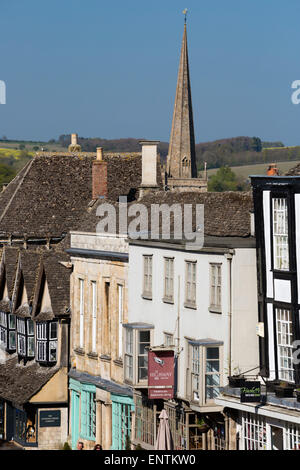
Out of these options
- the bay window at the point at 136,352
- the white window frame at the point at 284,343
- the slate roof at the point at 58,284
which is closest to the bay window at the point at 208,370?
the white window frame at the point at 284,343

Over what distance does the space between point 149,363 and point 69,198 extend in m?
31.8

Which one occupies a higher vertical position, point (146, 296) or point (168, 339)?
point (146, 296)

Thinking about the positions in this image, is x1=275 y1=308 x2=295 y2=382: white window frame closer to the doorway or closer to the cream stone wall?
the doorway

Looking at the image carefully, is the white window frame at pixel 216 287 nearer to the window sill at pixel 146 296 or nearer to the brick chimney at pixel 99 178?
the window sill at pixel 146 296

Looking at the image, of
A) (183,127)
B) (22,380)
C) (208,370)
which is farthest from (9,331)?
(183,127)

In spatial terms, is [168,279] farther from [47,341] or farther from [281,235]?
[47,341]

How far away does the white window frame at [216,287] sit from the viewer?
155ft

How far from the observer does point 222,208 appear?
51562mm

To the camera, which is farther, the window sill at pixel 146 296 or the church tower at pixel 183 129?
the church tower at pixel 183 129

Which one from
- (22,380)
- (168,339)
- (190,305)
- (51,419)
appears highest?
(190,305)

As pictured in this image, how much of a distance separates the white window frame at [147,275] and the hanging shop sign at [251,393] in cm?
967

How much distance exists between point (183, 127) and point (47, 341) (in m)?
112

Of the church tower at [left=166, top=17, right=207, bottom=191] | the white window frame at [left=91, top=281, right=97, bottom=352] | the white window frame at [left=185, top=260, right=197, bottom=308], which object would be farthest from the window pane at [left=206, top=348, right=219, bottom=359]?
the church tower at [left=166, top=17, right=207, bottom=191]
